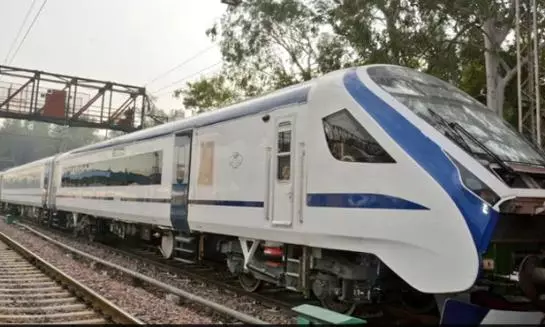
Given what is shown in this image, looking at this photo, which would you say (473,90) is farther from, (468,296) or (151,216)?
(468,296)

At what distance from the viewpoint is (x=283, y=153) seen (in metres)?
7.39

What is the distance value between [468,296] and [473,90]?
1957 centimetres

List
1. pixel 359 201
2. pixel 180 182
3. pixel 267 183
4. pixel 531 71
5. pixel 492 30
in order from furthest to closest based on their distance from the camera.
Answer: pixel 492 30 < pixel 531 71 < pixel 180 182 < pixel 267 183 < pixel 359 201

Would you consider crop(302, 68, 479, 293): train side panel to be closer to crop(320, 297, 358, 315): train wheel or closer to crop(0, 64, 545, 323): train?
crop(0, 64, 545, 323): train

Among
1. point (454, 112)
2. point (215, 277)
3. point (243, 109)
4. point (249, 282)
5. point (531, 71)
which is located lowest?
point (215, 277)

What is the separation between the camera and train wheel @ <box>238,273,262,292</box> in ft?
28.5

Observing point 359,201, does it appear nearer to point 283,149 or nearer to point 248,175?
point 283,149

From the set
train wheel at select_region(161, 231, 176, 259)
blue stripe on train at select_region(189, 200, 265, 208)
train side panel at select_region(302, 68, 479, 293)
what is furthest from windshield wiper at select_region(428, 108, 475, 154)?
train wheel at select_region(161, 231, 176, 259)

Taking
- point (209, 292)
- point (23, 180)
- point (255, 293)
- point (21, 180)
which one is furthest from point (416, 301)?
point (21, 180)

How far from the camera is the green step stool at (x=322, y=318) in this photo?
5.02m

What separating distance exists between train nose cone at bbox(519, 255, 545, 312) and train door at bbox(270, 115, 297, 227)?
284 centimetres

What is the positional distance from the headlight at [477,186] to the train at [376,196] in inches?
0.5

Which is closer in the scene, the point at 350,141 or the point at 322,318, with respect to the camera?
the point at 322,318

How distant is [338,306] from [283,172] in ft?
6.15
